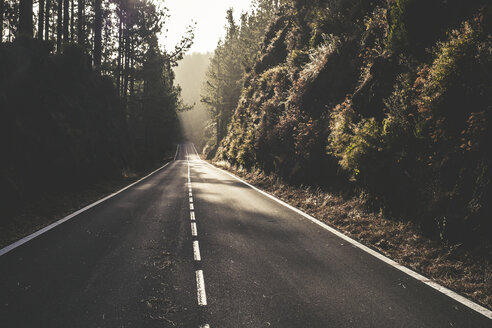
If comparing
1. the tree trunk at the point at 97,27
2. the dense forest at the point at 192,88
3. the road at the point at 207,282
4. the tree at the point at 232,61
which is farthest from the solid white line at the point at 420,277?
the dense forest at the point at 192,88

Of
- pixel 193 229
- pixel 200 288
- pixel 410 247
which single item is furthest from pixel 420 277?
pixel 193 229

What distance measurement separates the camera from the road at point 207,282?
3.67 metres

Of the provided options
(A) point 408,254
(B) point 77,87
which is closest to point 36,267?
(A) point 408,254

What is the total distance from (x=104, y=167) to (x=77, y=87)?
4.62 m

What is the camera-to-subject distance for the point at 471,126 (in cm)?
585

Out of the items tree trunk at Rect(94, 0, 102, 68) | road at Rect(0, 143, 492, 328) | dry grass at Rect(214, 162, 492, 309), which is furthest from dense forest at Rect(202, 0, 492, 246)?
tree trunk at Rect(94, 0, 102, 68)

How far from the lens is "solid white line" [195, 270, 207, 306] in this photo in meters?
4.07

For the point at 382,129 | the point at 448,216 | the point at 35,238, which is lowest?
the point at 35,238

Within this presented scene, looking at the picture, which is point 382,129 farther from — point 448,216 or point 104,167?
point 104,167

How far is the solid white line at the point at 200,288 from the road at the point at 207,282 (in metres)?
0.01

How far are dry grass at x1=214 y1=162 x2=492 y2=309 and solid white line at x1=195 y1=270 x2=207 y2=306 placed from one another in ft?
12.0

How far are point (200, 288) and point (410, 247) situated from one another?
4.37 metres

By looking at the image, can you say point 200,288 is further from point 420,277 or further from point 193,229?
point 420,277

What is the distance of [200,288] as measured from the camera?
175 inches
